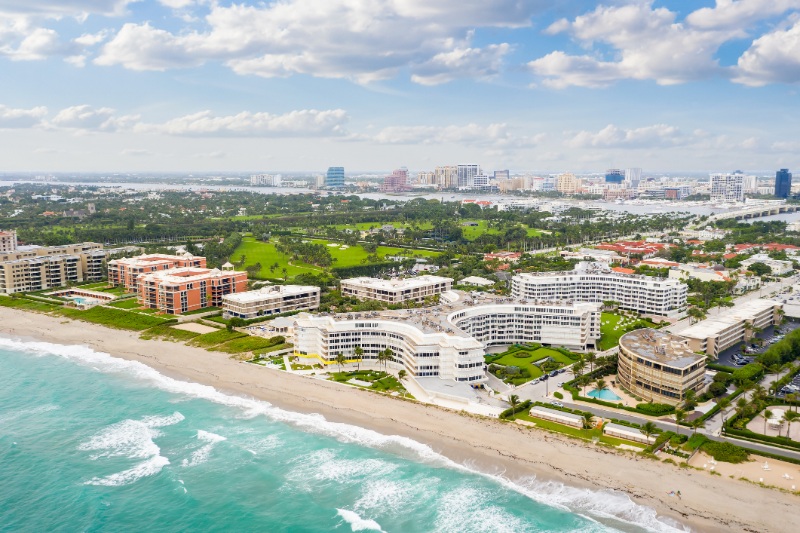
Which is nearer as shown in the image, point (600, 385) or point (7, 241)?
point (600, 385)

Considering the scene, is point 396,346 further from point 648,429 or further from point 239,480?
point 648,429

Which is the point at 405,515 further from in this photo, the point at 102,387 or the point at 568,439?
the point at 102,387

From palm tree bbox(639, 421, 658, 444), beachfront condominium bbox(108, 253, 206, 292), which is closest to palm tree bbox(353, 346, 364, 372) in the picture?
palm tree bbox(639, 421, 658, 444)

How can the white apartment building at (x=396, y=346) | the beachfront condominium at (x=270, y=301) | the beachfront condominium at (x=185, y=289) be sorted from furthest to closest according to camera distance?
the beachfront condominium at (x=185, y=289) → the beachfront condominium at (x=270, y=301) → the white apartment building at (x=396, y=346)

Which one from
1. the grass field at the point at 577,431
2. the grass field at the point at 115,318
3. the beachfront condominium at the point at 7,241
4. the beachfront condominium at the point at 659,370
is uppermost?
the beachfront condominium at the point at 7,241

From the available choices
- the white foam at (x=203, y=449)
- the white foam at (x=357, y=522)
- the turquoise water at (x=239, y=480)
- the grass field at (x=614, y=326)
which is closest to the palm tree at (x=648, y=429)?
the turquoise water at (x=239, y=480)

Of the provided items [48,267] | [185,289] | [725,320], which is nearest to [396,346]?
[185,289]

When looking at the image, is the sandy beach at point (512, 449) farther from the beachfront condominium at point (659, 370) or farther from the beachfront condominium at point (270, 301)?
the beachfront condominium at point (270, 301)

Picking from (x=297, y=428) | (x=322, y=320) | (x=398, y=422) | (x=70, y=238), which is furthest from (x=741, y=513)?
(x=70, y=238)
